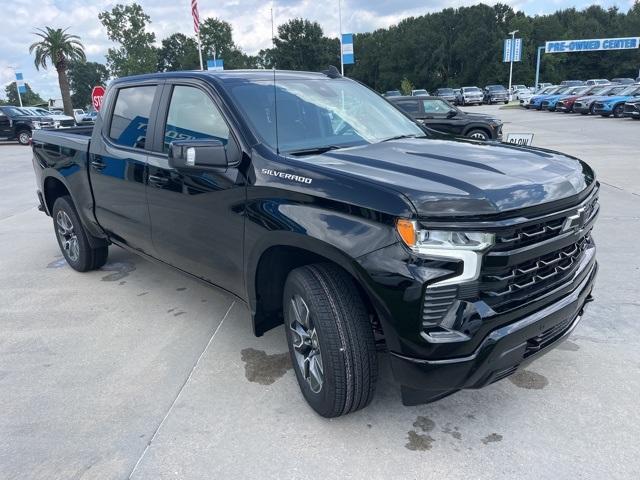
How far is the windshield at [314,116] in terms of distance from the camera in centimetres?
315

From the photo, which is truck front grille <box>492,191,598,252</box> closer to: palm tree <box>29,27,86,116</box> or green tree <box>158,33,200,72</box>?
palm tree <box>29,27,86,116</box>

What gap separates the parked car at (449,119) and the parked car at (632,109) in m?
12.7

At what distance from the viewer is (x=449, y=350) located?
2.23 meters

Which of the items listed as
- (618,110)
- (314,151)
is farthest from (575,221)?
(618,110)

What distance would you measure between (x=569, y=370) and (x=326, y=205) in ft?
6.52

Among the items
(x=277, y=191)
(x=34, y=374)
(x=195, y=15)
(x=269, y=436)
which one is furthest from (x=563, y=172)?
(x=195, y=15)

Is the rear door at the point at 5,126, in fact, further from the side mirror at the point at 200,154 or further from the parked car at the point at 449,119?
the side mirror at the point at 200,154

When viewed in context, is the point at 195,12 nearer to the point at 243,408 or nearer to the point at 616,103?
the point at 243,408

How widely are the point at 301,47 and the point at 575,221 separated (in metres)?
83.0

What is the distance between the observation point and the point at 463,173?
8.26ft

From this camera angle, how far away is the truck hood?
222 cm

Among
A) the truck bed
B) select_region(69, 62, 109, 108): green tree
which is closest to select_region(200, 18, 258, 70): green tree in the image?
select_region(69, 62, 109, 108): green tree

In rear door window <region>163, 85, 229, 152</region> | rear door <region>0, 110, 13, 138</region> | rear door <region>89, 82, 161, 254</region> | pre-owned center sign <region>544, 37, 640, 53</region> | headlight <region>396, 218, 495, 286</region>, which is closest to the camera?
headlight <region>396, 218, 495, 286</region>

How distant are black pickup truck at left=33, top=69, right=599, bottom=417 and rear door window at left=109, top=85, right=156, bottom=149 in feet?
0.09
